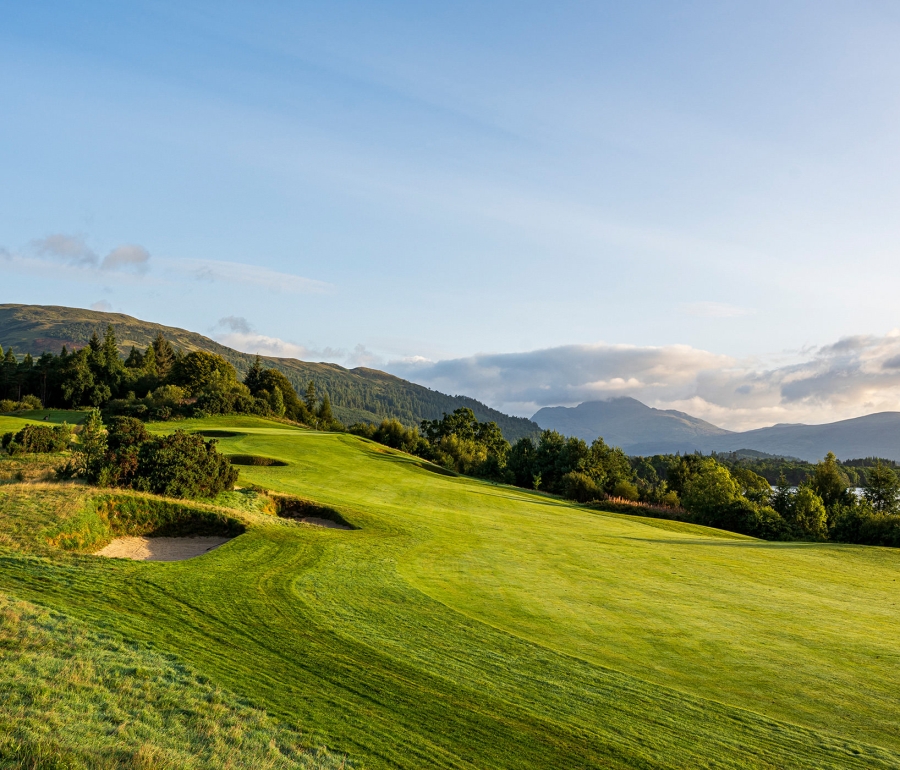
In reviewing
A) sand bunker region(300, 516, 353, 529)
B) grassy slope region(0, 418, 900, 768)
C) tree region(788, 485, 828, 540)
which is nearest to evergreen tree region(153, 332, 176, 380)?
sand bunker region(300, 516, 353, 529)

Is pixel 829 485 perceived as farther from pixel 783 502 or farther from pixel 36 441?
pixel 36 441

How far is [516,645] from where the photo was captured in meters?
10.0

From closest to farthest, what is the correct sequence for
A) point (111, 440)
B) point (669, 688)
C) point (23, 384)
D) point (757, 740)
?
1. point (757, 740)
2. point (669, 688)
3. point (111, 440)
4. point (23, 384)

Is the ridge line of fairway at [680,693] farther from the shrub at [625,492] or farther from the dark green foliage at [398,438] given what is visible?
the dark green foliage at [398,438]

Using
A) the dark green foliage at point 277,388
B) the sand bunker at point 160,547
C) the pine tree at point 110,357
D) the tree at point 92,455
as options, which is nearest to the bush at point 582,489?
the sand bunker at point 160,547

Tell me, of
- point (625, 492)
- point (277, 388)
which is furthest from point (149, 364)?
point (625, 492)

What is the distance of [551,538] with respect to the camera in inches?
884

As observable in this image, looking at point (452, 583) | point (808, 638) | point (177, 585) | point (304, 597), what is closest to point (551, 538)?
point (452, 583)

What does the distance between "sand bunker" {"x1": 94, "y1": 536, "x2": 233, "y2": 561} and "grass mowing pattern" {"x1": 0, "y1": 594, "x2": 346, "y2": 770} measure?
8687mm

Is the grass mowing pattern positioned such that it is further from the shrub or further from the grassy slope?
the shrub

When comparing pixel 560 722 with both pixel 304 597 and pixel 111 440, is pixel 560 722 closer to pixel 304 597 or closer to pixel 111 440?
pixel 304 597

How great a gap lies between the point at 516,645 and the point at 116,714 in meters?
6.05

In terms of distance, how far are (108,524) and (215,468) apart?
16.0 feet

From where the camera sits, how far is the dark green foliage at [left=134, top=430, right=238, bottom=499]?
66.8 ft
